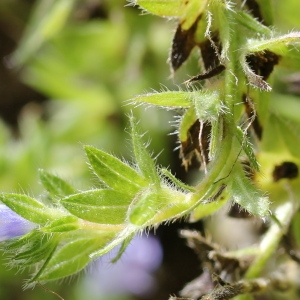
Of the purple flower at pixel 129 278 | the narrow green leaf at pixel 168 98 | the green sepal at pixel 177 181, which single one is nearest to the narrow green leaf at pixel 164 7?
the narrow green leaf at pixel 168 98

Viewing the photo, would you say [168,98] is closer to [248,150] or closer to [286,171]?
[248,150]

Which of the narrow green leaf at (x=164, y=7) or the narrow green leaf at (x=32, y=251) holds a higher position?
the narrow green leaf at (x=164, y=7)

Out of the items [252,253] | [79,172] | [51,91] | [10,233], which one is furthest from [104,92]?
[10,233]

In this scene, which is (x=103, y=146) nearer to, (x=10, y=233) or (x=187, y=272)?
(x=187, y=272)

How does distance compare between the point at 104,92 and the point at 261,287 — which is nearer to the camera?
the point at 261,287

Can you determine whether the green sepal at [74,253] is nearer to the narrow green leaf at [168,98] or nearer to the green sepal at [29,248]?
the green sepal at [29,248]
